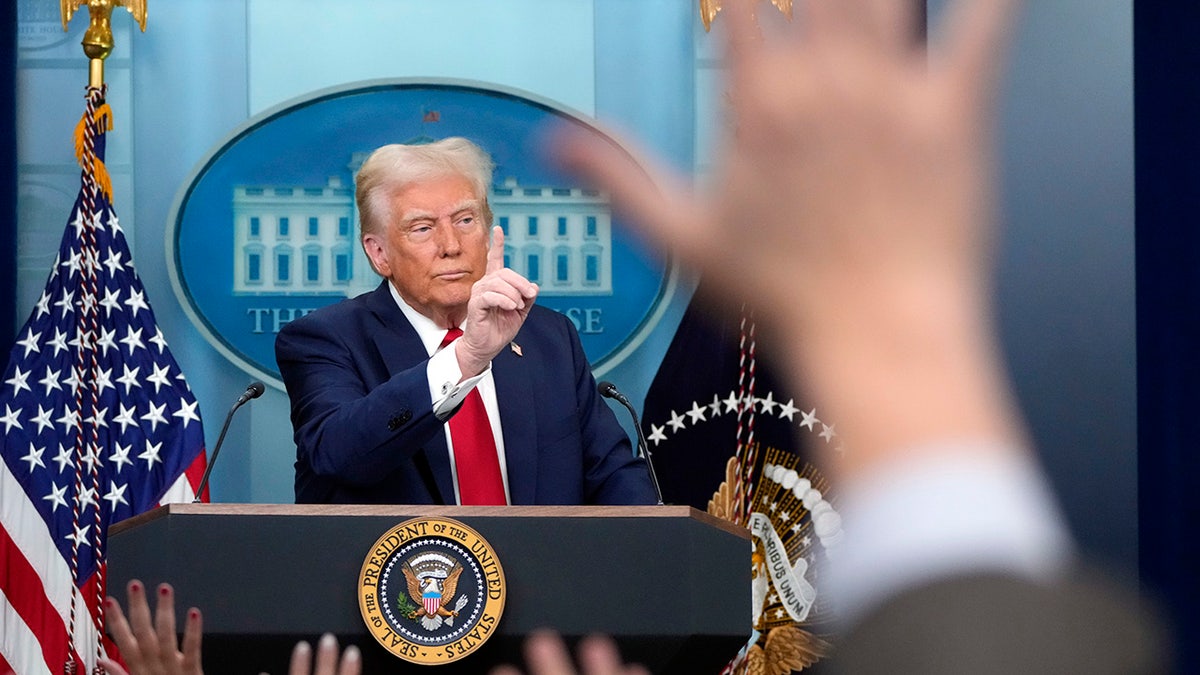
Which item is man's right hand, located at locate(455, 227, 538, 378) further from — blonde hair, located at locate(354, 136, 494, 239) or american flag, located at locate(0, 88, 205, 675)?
american flag, located at locate(0, 88, 205, 675)

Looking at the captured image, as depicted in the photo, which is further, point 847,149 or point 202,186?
point 202,186

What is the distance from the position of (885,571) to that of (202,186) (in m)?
4.05

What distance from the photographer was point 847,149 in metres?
0.66

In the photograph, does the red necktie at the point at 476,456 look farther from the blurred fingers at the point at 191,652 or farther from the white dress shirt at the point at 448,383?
the blurred fingers at the point at 191,652

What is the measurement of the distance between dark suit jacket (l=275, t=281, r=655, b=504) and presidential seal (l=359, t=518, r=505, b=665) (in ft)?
1.09

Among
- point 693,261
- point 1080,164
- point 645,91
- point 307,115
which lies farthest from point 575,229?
point 693,261

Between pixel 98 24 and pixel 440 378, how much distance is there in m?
2.39

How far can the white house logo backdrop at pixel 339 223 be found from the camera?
4438mm

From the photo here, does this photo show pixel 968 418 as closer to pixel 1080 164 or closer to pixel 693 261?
pixel 693 261

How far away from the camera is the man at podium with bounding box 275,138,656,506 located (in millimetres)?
2453

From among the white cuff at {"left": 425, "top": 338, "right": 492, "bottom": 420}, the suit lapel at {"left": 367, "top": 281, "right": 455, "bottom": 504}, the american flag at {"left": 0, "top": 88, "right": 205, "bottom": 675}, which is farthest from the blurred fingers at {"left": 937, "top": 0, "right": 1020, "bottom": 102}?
the american flag at {"left": 0, "top": 88, "right": 205, "bottom": 675}

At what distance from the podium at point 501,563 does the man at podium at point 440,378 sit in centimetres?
32

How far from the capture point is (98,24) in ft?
13.9

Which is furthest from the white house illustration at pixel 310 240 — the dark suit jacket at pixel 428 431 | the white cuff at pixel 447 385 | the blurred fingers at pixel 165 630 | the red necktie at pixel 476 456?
the blurred fingers at pixel 165 630
